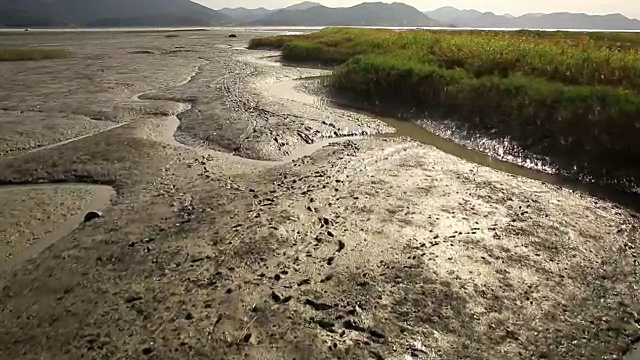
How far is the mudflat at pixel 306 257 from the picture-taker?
5.43m

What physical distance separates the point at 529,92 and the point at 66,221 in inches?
449

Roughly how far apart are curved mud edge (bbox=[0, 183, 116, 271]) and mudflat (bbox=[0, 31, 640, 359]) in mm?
155

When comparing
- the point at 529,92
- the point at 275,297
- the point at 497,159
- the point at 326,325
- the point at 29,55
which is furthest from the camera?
the point at 29,55

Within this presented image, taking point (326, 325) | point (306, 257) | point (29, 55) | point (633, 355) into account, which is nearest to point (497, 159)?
point (306, 257)

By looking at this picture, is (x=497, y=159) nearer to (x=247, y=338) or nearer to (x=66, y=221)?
(x=247, y=338)

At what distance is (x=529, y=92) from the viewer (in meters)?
13.4

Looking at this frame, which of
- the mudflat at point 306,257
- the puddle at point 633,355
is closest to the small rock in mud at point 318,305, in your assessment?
the mudflat at point 306,257

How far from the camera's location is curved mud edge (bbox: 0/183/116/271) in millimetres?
7305

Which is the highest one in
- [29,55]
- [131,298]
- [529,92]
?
[529,92]

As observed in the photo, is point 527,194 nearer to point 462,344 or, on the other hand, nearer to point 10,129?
point 462,344

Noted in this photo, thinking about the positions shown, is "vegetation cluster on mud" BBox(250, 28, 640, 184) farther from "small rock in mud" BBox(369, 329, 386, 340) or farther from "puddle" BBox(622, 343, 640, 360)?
"small rock in mud" BBox(369, 329, 386, 340)

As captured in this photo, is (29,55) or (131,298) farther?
(29,55)

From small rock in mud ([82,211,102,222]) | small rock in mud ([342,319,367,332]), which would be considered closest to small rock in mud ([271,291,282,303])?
small rock in mud ([342,319,367,332])

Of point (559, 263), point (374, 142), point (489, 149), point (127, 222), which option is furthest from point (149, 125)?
point (559, 263)
